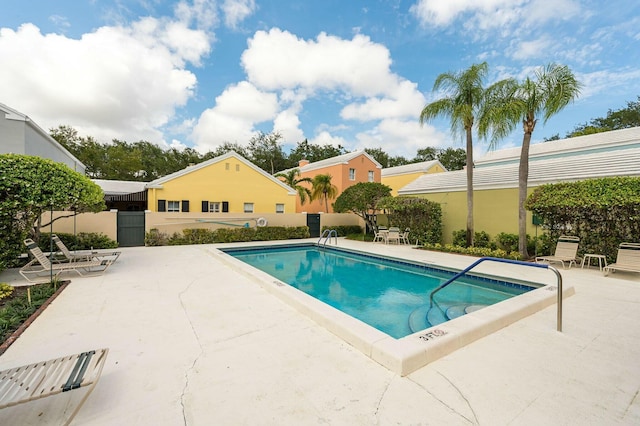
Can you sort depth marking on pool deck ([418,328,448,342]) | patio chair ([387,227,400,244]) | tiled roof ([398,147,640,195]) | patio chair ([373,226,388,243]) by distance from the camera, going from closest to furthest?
depth marking on pool deck ([418,328,448,342])
tiled roof ([398,147,640,195])
patio chair ([387,227,400,244])
patio chair ([373,226,388,243])

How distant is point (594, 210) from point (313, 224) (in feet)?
Result: 48.7

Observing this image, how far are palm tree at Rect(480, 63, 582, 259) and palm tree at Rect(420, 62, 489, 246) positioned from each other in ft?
3.18

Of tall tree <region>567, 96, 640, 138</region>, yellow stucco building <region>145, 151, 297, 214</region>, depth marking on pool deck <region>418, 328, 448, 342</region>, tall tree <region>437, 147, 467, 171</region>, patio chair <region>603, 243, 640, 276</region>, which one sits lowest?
depth marking on pool deck <region>418, 328, 448, 342</region>

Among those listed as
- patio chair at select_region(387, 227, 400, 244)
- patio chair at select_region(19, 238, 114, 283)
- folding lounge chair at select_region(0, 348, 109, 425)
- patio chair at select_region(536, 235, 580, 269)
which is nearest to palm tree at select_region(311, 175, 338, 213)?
patio chair at select_region(387, 227, 400, 244)

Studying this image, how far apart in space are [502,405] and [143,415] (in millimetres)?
3182

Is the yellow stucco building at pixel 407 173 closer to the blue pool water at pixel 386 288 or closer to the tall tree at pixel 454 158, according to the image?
the tall tree at pixel 454 158

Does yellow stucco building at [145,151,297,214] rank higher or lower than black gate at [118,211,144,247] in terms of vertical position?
higher

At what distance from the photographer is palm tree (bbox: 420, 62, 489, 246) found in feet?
41.1

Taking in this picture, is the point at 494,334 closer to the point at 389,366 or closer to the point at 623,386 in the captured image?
the point at 623,386

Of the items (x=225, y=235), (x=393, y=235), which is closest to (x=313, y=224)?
(x=393, y=235)

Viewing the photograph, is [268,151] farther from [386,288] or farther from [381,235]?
[386,288]

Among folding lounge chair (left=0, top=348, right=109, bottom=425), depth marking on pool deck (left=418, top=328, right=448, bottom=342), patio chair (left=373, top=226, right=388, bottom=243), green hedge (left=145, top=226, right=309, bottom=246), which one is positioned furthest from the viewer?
patio chair (left=373, top=226, right=388, bottom=243)

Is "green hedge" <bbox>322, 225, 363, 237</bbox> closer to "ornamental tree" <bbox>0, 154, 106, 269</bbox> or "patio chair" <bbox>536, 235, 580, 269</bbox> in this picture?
"patio chair" <bbox>536, 235, 580, 269</bbox>

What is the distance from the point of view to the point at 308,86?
23.8 meters
